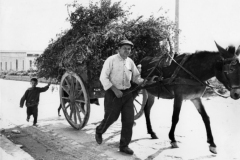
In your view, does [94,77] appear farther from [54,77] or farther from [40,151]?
[40,151]

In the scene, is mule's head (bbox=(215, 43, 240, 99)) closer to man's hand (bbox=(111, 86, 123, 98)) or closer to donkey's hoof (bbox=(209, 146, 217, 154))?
donkey's hoof (bbox=(209, 146, 217, 154))

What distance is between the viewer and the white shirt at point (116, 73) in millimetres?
4277

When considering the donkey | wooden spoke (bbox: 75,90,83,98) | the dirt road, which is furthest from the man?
wooden spoke (bbox: 75,90,83,98)

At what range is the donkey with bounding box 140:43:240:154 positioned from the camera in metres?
3.95

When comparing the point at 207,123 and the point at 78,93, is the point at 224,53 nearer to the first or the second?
the point at 207,123

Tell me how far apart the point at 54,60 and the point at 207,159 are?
4316mm

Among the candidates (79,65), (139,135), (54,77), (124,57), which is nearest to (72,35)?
(79,65)

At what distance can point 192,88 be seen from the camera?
4.57m

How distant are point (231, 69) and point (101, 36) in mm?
2786

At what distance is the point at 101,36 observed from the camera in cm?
555

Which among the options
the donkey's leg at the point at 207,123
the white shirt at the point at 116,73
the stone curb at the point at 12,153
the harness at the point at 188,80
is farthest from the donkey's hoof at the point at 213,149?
the stone curb at the point at 12,153

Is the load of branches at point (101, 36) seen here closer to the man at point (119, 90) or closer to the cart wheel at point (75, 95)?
the cart wheel at point (75, 95)

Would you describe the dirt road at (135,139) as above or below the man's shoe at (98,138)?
below

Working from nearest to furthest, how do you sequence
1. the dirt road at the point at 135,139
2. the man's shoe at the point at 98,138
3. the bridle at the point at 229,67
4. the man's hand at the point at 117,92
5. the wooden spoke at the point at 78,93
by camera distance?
1. the bridle at the point at 229,67
2. the man's hand at the point at 117,92
3. the dirt road at the point at 135,139
4. the man's shoe at the point at 98,138
5. the wooden spoke at the point at 78,93
